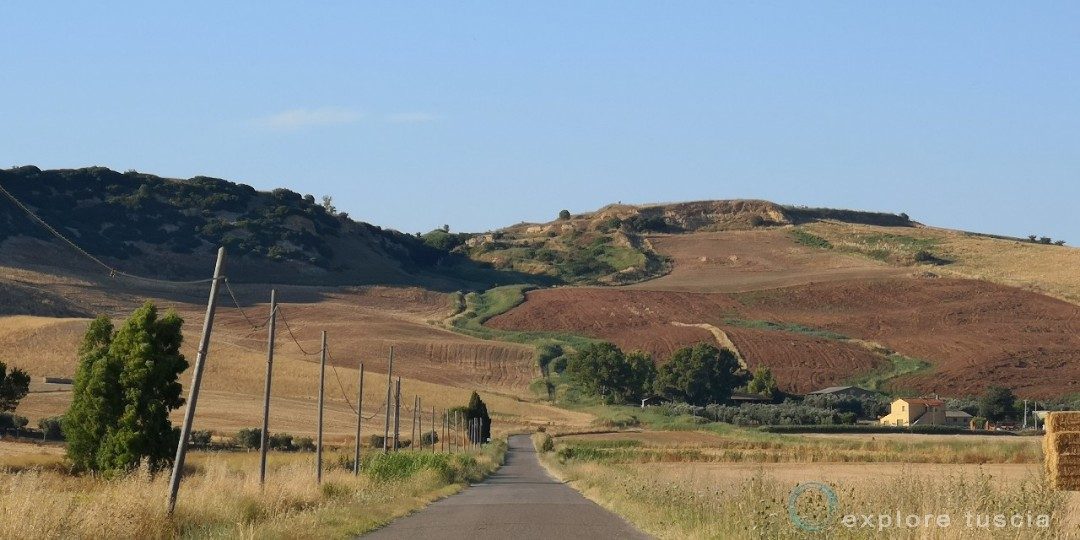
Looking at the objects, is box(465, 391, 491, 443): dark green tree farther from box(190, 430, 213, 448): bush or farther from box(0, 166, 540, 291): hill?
box(0, 166, 540, 291): hill

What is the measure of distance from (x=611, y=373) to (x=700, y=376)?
313 inches

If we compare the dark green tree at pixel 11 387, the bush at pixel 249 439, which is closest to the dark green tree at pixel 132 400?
the dark green tree at pixel 11 387

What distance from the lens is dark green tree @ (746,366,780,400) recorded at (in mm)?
120812

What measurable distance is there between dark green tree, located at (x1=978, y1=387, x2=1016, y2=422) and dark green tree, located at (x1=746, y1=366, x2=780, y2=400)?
1911 centimetres

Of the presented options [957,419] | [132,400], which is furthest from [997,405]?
[132,400]

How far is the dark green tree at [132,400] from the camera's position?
41.5m

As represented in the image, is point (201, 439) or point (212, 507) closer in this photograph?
point (212, 507)

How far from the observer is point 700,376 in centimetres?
11888

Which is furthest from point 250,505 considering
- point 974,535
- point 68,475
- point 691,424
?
point 691,424

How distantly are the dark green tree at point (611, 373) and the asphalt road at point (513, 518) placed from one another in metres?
81.6

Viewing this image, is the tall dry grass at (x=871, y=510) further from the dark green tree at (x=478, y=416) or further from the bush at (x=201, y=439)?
the dark green tree at (x=478, y=416)

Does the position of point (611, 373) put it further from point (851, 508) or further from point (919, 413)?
point (851, 508)

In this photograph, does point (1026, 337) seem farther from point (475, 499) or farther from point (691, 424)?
point (475, 499)

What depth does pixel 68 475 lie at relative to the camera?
4050 cm
